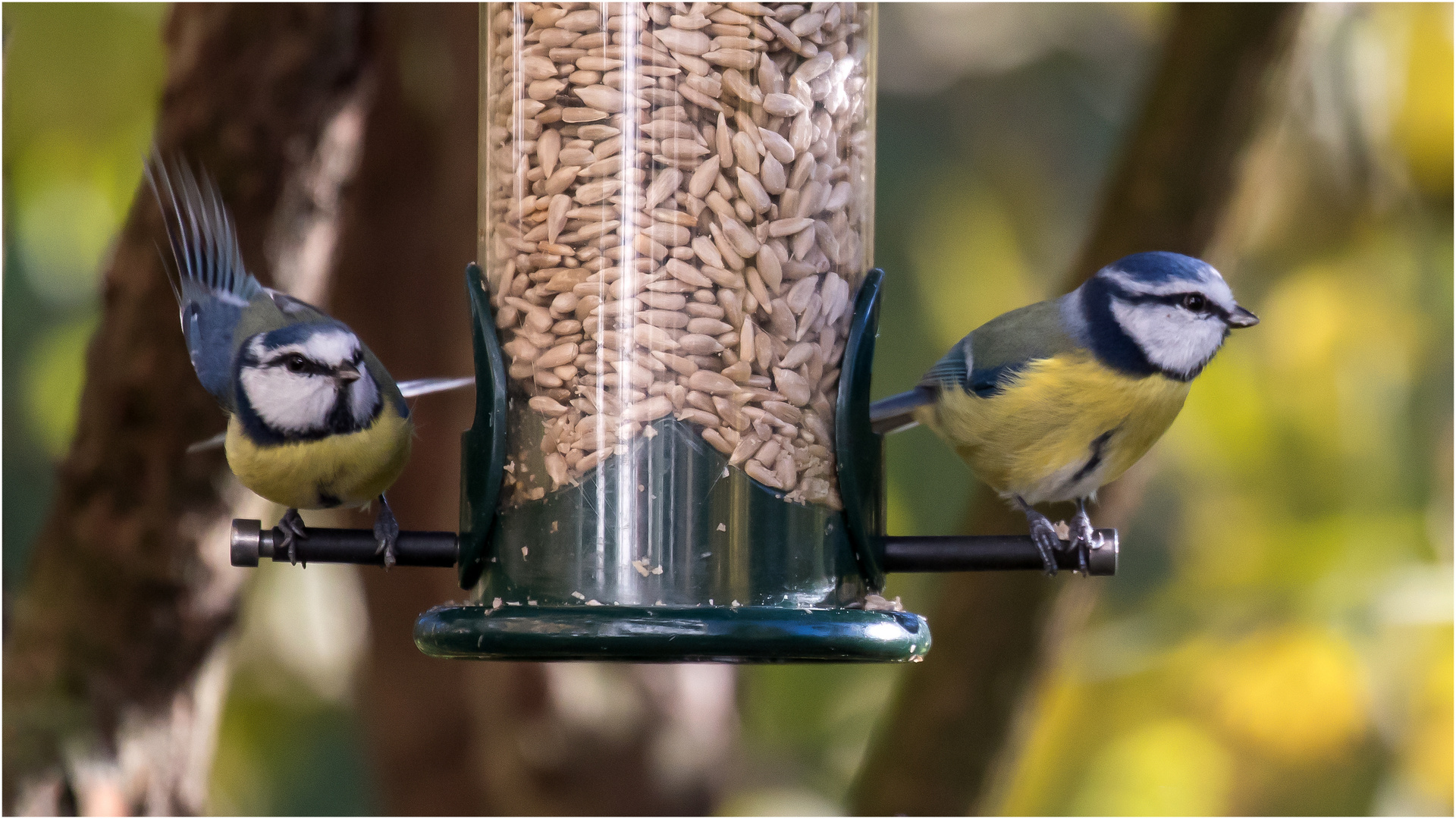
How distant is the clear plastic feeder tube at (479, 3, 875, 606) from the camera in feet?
7.53

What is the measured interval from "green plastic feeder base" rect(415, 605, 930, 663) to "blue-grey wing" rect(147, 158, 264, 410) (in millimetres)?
1047

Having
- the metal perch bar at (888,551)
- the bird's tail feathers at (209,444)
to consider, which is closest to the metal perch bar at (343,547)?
the metal perch bar at (888,551)

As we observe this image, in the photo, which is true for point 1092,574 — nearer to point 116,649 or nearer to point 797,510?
point 797,510

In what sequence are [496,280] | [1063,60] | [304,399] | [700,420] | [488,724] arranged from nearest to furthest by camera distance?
[700,420] < [496,280] < [304,399] < [488,724] < [1063,60]

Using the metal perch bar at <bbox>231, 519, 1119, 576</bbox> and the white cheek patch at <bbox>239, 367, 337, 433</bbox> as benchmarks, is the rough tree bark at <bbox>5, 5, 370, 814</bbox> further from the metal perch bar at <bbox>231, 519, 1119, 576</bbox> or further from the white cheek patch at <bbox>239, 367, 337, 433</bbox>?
the metal perch bar at <bbox>231, 519, 1119, 576</bbox>

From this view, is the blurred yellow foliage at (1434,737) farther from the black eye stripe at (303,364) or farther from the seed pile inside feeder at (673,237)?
the black eye stripe at (303,364)

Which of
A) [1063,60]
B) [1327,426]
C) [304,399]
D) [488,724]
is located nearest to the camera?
[304,399]

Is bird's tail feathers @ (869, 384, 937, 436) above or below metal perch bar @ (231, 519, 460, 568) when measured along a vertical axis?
above

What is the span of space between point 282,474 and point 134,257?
931 mm

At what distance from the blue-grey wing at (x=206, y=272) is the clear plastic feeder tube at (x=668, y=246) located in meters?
0.85

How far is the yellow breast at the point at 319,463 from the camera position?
2.66 m

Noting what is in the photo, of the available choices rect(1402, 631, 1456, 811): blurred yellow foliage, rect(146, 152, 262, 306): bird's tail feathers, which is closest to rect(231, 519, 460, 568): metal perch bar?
rect(146, 152, 262, 306): bird's tail feathers

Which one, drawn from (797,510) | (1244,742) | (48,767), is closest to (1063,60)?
(1244,742)

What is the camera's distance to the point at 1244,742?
5.19m
